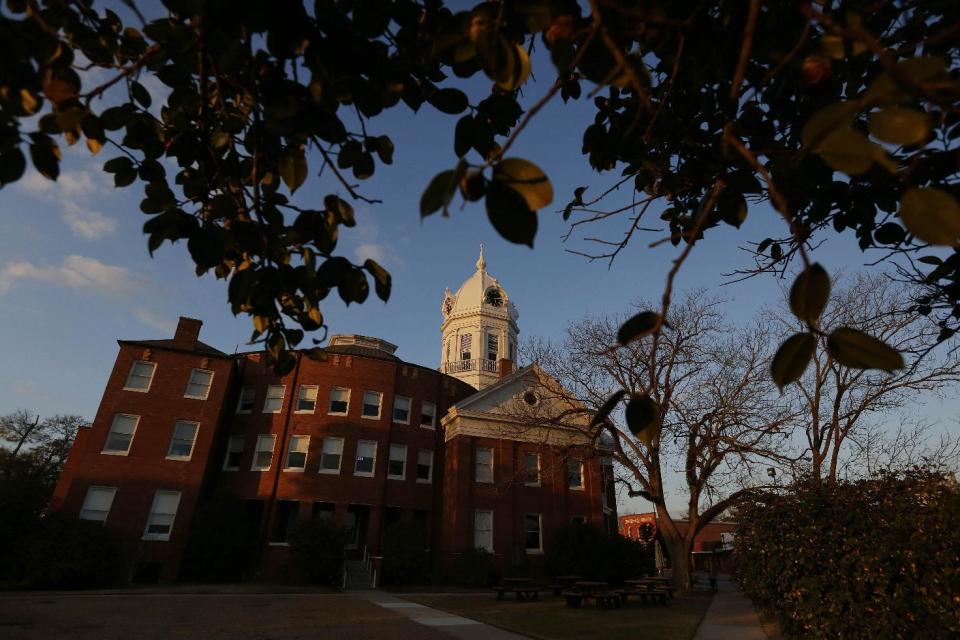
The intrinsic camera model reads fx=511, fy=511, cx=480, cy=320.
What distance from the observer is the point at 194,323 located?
91.1 ft

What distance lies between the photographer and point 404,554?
2391 centimetres

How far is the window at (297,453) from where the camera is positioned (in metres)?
26.2

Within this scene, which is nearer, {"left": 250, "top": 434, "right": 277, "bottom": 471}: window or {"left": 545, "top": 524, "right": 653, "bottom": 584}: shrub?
{"left": 545, "top": 524, "right": 653, "bottom": 584}: shrub

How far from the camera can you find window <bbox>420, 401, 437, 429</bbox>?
30062mm

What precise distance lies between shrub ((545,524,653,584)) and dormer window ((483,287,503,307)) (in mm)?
22342

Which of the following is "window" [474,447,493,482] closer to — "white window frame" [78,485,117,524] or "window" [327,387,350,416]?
"window" [327,387,350,416]

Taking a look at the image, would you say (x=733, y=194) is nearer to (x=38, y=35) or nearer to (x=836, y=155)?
(x=836, y=155)

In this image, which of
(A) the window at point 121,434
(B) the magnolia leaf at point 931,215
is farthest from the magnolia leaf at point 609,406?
(A) the window at point 121,434

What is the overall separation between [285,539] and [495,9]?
92.6 ft

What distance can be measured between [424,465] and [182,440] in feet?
40.7

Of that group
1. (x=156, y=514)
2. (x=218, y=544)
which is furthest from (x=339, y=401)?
(x=156, y=514)

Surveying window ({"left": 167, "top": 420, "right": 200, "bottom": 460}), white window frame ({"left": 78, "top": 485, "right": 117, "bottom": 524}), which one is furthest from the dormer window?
white window frame ({"left": 78, "top": 485, "right": 117, "bottom": 524})

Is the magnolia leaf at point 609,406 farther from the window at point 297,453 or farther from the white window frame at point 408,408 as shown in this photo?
the white window frame at point 408,408

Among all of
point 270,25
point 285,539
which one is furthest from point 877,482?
point 285,539
